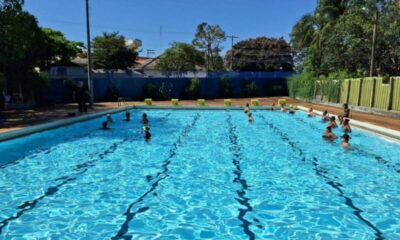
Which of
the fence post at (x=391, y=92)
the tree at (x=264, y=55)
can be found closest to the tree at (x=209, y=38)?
the tree at (x=264, y=55)

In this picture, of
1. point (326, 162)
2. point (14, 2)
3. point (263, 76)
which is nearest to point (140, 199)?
point (326, 162)

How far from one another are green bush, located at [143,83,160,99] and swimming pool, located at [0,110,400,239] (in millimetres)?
20176

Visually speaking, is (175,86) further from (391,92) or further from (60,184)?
(60,184)

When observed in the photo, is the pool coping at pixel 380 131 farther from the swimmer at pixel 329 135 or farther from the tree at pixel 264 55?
the tree at pixel 264 55

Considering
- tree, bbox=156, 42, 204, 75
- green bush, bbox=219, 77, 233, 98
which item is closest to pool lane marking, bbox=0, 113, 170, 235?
green bush, bbox=219, 77, 233, 98

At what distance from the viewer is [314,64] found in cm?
3656

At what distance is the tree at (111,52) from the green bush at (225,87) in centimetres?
1795

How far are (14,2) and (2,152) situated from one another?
414 inches

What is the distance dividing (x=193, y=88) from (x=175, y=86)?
6.09ft

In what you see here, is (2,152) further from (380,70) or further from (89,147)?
(380,70)

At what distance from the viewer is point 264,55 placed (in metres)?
67.9

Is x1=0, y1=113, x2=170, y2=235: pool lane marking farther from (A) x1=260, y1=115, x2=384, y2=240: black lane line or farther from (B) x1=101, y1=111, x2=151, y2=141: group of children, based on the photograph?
(A) x1=260, y1=115, x2=384, y2=240: black lane line

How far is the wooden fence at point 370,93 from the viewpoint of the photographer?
730 inches

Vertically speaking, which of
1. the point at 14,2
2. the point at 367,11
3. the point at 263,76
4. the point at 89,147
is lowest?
the point at 89,147
